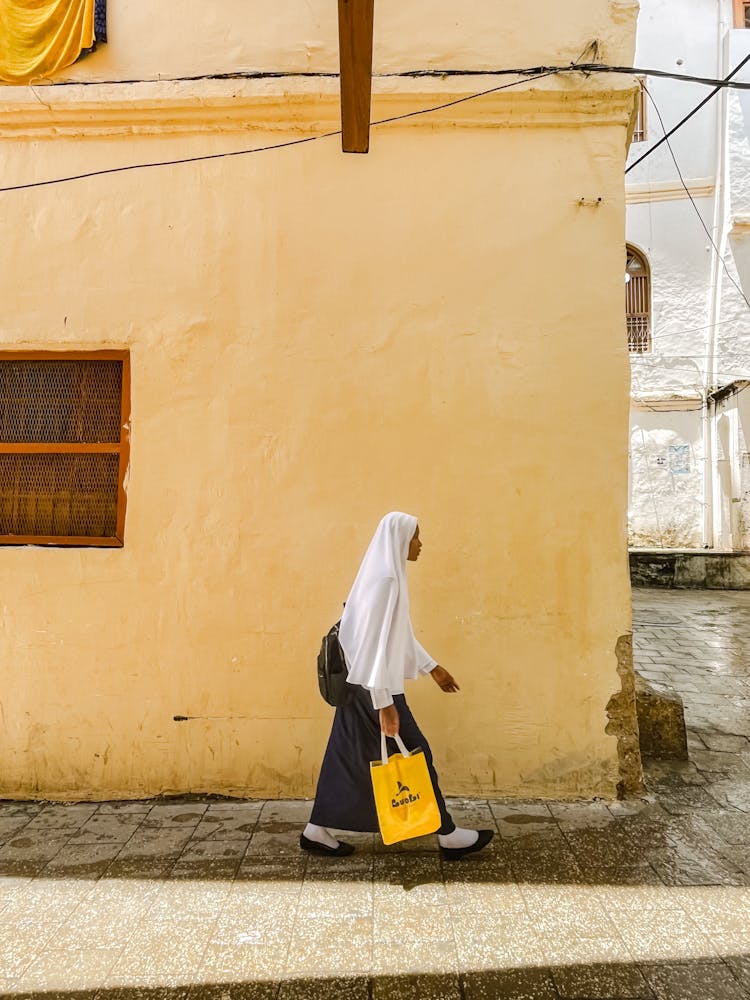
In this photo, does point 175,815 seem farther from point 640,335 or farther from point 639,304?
point 639,304

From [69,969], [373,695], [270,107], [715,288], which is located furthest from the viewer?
[715,288]

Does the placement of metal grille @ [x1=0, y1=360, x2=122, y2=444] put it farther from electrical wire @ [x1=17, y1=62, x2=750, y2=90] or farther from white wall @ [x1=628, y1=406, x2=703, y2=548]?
white wall @ [x1=628, y1=406, x2=703, y2=548]

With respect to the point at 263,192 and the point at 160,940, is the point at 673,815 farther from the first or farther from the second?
the point at 263,192

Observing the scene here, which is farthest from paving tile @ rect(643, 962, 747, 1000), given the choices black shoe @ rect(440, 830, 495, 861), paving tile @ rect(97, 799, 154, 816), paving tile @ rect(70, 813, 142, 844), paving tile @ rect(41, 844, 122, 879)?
paving tile @ rect(97, 799, 154, 816)

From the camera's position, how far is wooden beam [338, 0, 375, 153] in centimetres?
246

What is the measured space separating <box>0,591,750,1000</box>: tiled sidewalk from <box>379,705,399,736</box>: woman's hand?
638mm

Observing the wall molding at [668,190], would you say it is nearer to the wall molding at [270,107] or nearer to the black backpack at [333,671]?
the wall molding at [270,107]

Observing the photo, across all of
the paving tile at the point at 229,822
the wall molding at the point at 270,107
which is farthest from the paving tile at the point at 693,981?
the wall molding at the point at 270,107

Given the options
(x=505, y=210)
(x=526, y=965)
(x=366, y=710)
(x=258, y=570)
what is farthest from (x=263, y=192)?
(x=526, y=965)

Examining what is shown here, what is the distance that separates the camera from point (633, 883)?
259 cm

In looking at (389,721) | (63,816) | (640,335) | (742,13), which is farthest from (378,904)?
(742,13)

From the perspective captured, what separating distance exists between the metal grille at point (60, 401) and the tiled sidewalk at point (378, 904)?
2107 millimetres

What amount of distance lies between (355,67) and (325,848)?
11.4 ft

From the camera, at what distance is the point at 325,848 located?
2.84 m
